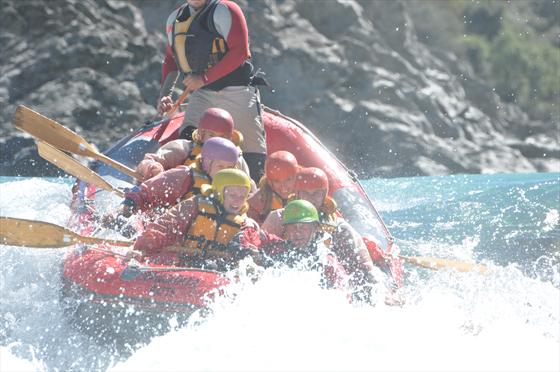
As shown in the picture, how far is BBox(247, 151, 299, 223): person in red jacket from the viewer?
430cm

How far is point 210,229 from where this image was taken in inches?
152

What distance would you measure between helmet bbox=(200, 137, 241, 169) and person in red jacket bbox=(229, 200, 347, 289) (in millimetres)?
455

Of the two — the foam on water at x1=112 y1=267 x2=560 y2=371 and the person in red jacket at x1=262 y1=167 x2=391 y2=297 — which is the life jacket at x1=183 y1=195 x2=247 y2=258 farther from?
the person in red jacket at x1=262 y1=167 x2=391 y2=297

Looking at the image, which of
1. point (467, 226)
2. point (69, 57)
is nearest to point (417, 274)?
point (467, 226)

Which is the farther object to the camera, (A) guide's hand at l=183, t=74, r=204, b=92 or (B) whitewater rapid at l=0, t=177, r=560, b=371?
(A) guide's hand at l=183, t=74, r=204, b=92

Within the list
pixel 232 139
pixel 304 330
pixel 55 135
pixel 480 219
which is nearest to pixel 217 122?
pixel 232 139

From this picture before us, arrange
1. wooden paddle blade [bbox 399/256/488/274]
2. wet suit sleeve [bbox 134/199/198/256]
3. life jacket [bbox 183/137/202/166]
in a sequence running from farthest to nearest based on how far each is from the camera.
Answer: wooden paddle blade [bbox 399/256/488/274] < life jacket [bbox 183/137/202/166] < wet suit sleeve [bbox 134/199/198/256]

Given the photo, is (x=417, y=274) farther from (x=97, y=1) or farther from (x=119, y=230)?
(x=97, y=1)

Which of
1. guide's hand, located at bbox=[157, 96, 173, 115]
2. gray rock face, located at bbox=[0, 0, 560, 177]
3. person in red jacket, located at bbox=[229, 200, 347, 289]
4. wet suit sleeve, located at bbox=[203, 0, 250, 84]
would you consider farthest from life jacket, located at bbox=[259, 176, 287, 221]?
gray rock face, located at bbox=[0, 0, 560, 177]

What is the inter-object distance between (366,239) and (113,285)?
1.51m

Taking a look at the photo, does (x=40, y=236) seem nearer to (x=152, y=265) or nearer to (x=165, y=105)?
(x=152, y=265)

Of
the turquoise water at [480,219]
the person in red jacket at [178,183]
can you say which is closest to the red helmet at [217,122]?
the person in red jacket at [178,183]

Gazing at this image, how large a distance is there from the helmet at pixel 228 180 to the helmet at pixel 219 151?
0.34 m

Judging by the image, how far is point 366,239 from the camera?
15.2 feet
